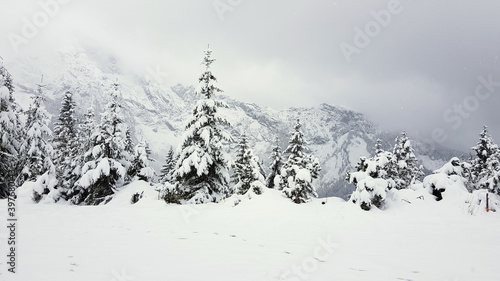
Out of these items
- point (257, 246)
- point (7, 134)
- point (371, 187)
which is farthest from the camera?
point (7, 134)

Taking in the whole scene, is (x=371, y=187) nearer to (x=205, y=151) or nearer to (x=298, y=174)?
(x=298, y=174)

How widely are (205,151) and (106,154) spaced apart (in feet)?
23.4

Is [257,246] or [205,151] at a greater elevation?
[205,151]

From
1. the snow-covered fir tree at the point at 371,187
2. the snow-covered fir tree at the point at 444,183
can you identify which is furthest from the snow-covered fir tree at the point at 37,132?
the snow-covered fir tree at the point at 444,183

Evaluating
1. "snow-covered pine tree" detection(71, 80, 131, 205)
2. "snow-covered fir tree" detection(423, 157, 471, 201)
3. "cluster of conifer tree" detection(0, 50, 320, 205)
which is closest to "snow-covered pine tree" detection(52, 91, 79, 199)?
"cluster of conifer tree" detection(0, 50, 320, 205)

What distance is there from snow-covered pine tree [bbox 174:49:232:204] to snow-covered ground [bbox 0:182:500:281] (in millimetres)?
6179

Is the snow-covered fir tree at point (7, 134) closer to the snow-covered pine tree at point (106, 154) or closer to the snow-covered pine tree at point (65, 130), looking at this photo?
the snow-covered pine tree at point (106, 154)

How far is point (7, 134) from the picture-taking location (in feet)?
50.3

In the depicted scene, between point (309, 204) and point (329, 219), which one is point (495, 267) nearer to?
point (329, 219)

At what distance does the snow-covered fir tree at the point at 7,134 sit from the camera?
14.7 meters

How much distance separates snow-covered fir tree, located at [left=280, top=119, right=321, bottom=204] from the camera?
13203mm

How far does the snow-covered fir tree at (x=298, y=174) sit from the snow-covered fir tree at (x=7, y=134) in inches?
548

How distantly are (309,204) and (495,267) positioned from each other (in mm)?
7854

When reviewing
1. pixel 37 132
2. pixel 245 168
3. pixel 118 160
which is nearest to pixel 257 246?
pixel 118 160
